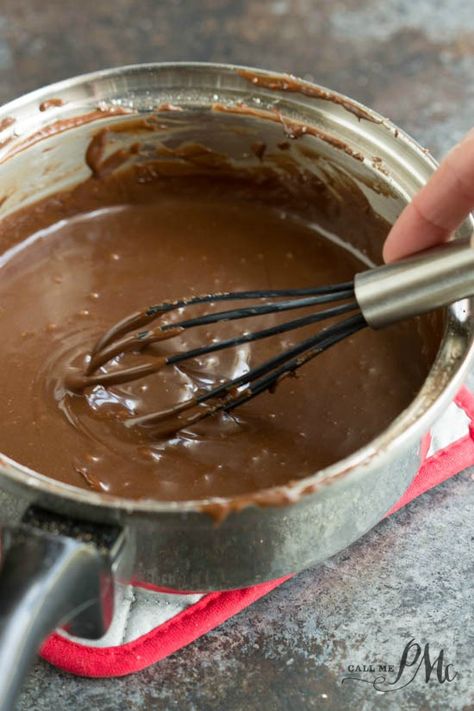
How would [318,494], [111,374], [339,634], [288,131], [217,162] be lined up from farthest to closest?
1. [217,162]
2. [288,131]
3. [111,374]
4. [339,634]
5. [318,494]

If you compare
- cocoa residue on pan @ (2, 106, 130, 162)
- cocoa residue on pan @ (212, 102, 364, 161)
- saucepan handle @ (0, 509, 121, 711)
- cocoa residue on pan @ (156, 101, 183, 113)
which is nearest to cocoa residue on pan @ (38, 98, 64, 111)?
cocoa residue on pan @ (2, 106, 130, 162)

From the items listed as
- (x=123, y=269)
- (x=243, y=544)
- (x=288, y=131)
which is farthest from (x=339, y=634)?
(x=288, y=131)

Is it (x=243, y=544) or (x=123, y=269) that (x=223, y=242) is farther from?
(x=243, y=544)

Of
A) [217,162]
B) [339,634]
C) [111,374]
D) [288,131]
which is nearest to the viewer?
[339,634]

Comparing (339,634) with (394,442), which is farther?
(339,634)

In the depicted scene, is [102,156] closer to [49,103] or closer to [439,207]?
[49,103]

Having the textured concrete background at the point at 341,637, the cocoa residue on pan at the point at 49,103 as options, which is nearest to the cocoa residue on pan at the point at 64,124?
the cocoa residue on pan at the point at 49,103

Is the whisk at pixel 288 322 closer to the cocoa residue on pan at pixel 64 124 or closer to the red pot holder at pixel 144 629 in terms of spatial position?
the red pot holder at pixel 144 629
